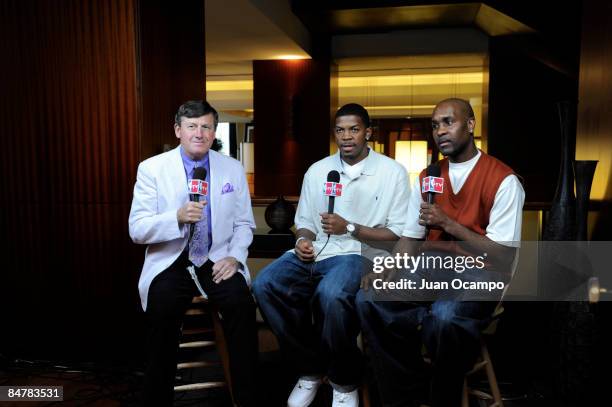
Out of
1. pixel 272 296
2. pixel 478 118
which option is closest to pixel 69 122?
pixel 272 296

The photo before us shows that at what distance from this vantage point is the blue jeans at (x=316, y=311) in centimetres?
226

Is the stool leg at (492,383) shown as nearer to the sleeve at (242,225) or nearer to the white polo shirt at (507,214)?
the white polo shirt at (507,214)

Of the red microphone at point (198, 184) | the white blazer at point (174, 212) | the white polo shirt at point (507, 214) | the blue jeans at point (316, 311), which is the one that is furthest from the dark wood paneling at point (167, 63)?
the white polo shirt at point (507, 214)

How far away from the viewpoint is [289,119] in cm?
827

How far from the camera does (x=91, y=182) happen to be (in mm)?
3100

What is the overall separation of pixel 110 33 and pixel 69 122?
1.84 ft

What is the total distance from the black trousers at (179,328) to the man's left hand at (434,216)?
87 cm

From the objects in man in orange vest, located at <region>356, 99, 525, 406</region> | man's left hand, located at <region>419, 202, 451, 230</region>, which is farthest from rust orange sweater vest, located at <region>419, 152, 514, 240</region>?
man's left hand, located at <region>419, 202, 451, 230</region>

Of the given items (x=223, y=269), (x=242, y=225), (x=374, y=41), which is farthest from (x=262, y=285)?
(x=374, y=41)

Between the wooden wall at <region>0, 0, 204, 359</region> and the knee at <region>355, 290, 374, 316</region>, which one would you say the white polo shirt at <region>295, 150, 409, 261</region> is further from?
the wooden wall at <region>0, 0, 204, 359</region>

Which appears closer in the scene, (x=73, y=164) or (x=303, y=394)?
(x=303, y=394)

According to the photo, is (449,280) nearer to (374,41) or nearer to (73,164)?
(73,164)

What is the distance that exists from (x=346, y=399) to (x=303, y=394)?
21 cm

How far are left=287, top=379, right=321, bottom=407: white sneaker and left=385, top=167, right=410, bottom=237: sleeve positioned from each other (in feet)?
2.61
